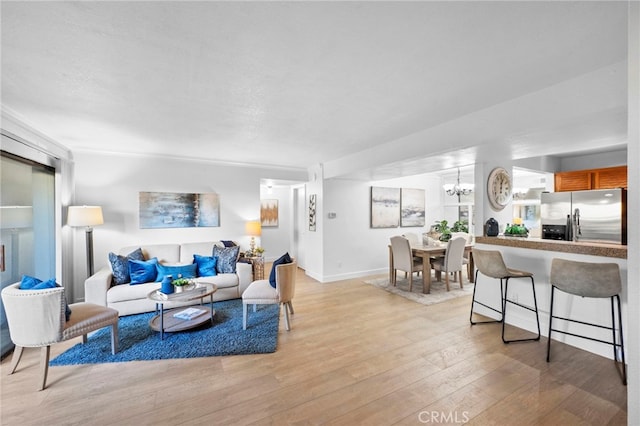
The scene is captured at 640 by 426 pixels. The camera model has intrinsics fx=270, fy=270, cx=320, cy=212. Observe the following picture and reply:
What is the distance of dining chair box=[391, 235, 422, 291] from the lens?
189 inches

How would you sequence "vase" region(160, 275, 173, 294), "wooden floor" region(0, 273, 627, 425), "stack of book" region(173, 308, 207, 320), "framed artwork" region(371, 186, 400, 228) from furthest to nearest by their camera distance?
1. "framed artwork" region(371, 186, 400, 228)
2. "stack of book" region(173, 308, 207, 320)
3. "vase" region(160, 275, 173, 294)
4. "wooden floor" region(0, 273, 627, 425)

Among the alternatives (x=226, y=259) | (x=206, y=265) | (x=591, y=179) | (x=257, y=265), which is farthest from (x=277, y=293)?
(x=591, y=179)

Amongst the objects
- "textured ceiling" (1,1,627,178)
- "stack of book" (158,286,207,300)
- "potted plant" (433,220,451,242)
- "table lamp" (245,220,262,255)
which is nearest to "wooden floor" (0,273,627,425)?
"stack of book" (158,286,207,300)

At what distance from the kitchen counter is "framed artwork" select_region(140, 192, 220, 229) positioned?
14.6 feet

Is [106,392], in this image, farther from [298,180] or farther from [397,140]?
[298,180]

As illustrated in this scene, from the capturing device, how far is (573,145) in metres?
3.07

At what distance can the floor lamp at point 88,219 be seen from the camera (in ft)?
12.0

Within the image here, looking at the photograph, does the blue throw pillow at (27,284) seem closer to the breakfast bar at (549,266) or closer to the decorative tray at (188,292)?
the decorative tray at (188,292)

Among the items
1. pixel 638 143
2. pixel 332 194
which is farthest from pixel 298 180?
pixel 638 143

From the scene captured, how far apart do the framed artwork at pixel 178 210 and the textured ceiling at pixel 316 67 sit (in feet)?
4.90

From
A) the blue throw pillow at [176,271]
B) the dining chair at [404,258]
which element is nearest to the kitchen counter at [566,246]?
the dining chair at [404,258]

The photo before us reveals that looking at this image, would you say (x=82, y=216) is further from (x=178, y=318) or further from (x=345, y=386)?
(x=345, y=386)

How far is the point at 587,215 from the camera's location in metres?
4.27

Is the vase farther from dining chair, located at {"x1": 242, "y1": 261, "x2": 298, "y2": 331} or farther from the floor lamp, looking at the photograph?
the floor lamp
